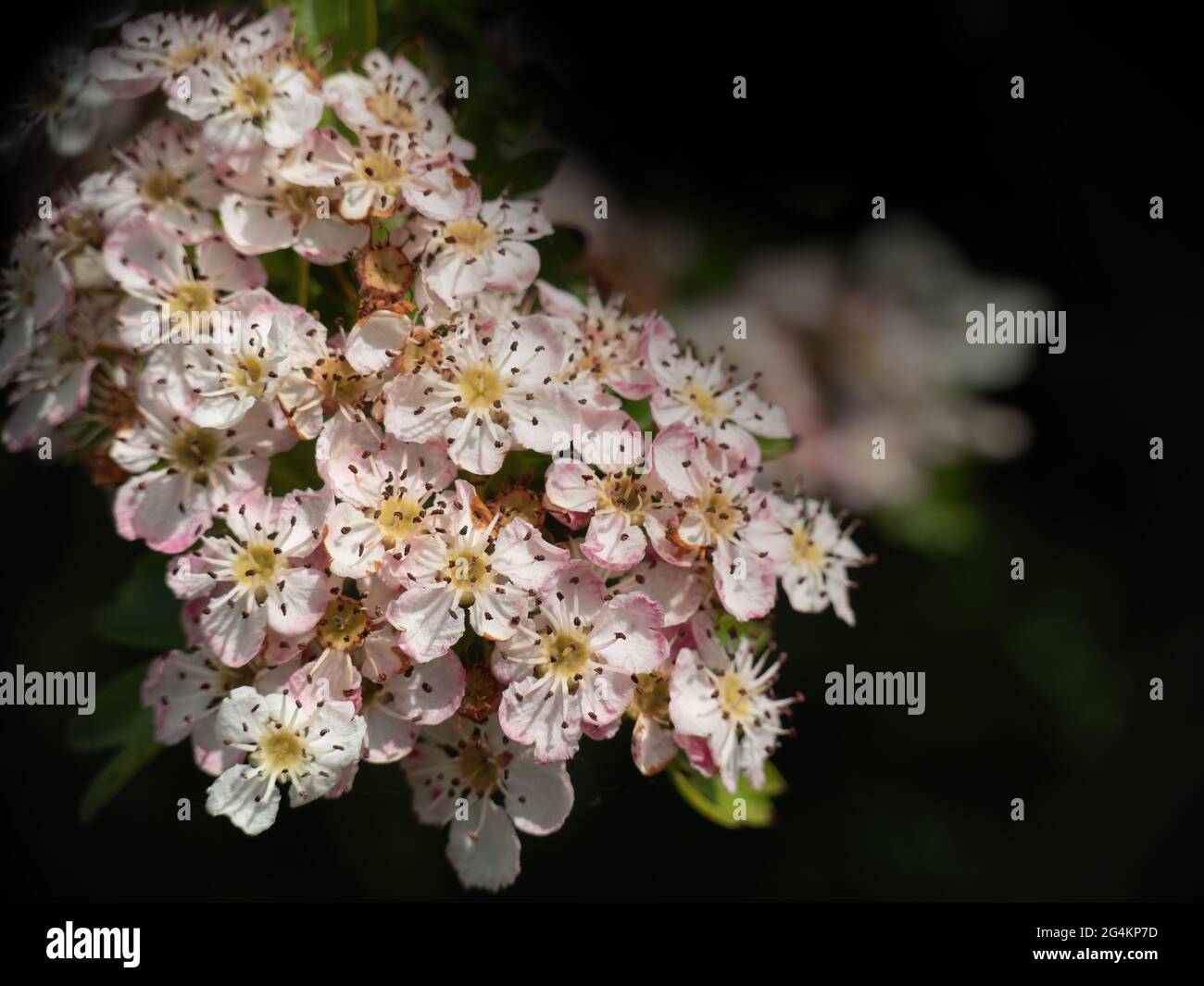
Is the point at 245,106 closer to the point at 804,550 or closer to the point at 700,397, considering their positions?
the point at 700,397

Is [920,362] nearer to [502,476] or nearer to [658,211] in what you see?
[658,211]

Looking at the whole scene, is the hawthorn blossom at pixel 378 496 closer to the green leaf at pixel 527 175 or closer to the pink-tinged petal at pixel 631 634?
the pink-tinged petal at pixel 631 634

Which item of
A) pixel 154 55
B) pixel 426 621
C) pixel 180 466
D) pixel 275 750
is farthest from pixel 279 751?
pixel 154 55

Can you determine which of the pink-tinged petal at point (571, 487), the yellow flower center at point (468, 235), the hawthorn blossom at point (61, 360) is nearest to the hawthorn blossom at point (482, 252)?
the yellow flower center at point (468, 235)

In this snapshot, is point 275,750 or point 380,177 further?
point 380,177

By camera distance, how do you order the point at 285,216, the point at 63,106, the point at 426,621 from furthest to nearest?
1. the point at 63,106
2. the point at 285,216
3. the point at 426,621

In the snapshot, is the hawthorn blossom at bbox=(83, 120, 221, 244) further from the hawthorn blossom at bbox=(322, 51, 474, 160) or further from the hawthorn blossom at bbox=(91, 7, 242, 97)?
the hawthorn blossom at bbox=(322, 51, 474, 160)

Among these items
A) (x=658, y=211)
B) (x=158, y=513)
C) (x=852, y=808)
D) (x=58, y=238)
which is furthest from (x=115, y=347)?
(x=852, y=808)
